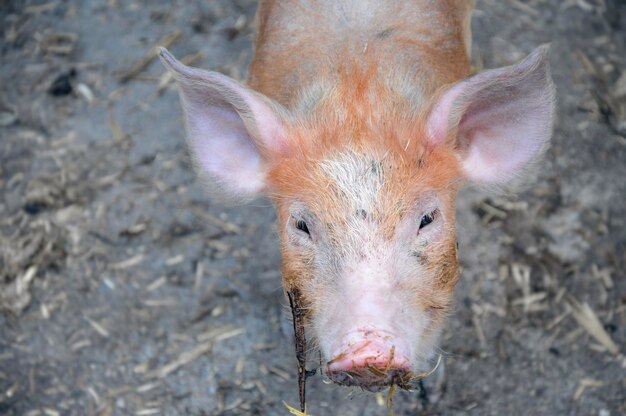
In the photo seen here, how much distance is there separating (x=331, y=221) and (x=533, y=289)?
5.90 ft

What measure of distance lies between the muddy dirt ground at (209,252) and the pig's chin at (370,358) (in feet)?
3.94

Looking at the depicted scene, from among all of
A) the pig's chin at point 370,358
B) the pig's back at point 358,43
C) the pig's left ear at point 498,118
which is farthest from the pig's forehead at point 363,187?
the pig's back at point 358,43

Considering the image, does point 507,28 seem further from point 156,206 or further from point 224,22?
point 156,206

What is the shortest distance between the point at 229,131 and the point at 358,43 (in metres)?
0.74

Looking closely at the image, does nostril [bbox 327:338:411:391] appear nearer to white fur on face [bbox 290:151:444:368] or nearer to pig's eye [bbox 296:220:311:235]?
white fur on face [bbox 290:151:444:368]

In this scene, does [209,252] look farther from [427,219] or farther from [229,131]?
[427,219]

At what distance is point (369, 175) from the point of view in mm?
2932

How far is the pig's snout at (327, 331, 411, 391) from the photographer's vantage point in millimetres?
2619

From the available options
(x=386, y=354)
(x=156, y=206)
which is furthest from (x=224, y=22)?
(x=386, y=354)

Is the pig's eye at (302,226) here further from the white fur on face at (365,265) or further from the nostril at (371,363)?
the nostril at (371,363)

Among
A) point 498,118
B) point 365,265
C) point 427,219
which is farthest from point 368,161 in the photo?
point 498,118

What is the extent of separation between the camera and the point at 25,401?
4043 millimetres

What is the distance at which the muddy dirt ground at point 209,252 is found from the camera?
13.3ft


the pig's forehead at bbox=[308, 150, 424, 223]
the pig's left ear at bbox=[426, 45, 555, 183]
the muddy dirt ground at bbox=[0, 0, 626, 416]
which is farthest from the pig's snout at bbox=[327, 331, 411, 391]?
the muddy dirt ground at bbox=[0, 0, 626, 416]
